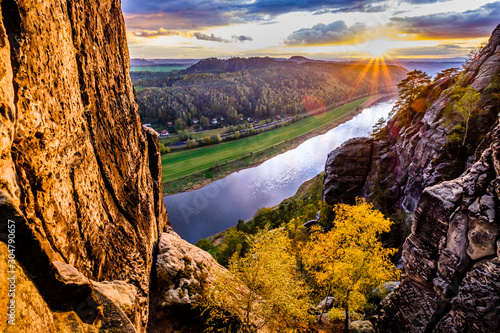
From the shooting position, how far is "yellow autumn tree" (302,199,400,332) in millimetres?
14633

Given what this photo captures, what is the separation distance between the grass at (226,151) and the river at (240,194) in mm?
7606

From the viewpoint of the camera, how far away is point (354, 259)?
48.2ft

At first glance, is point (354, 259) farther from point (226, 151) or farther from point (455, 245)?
point (226, 151)

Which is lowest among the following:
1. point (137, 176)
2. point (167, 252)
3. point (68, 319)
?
point (167, 252)

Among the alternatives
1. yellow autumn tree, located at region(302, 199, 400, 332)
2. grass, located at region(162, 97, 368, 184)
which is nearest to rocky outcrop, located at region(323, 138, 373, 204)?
yellow autumn tree, located at region(302, 199, 400, 332)

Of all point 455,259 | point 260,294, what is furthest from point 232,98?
point 455,259

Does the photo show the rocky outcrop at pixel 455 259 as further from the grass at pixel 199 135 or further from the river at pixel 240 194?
the grass at pixel 199 135

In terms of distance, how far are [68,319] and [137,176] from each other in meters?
8.27

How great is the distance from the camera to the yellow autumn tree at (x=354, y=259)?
14.6 meters

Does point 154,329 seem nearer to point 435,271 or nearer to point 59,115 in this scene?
point 59,115

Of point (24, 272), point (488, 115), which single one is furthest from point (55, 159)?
point (488, 115)

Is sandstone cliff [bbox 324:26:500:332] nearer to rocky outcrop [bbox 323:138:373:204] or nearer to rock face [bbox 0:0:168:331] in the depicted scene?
rocky outcrop [bbox 323:138:373:204]

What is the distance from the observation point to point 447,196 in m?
12.3

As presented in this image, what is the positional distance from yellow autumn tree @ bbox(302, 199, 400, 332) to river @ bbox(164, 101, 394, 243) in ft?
102
